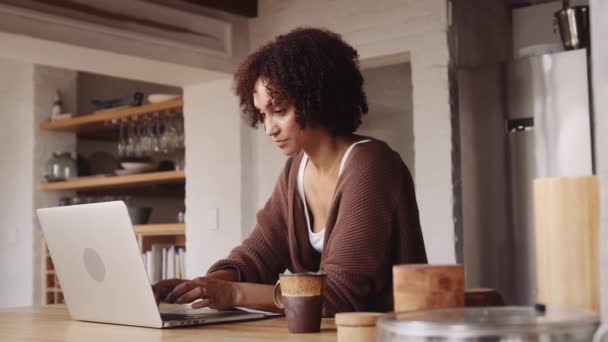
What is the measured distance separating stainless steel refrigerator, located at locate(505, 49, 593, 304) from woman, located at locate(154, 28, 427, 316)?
4.23ft

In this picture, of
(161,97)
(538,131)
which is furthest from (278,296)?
(161,97)

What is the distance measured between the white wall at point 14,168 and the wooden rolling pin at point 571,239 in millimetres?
5147

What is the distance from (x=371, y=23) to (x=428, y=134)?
64 centimetres

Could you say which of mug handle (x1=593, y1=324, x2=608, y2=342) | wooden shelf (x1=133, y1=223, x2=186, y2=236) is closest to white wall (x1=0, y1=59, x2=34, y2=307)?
wooden shelf (x1=133, y1=223, x2=186, y2=236)

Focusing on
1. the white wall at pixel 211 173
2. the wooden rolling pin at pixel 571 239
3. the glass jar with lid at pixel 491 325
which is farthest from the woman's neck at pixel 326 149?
the white wall at pixel 211 173

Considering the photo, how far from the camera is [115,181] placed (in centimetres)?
524

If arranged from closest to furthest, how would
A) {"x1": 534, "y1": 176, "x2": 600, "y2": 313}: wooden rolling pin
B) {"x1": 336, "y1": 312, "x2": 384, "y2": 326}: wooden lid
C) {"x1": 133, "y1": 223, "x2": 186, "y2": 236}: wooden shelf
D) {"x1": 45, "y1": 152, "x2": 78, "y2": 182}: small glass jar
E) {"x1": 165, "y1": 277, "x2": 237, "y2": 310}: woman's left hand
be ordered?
{"x1": 534, "y1": 176, "x2": 600, "y2": 313}: wooden rolling pin, {"x1": 336, "y1": 312, "x2": 384, "y2": 326}: wooden lid, {"x1": 165, "y1": 277, "x2": 237, "y2": 310}: woman's left hand, {"x1": 133, "y1": 223, "x2": 186, "y2": 236}: wooden shelf, {"x1": 45, "y1": 152, "x2": 78, "y2": 182}: small glass jar

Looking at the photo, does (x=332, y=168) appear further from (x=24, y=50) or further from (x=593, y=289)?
(x=24, y=50)

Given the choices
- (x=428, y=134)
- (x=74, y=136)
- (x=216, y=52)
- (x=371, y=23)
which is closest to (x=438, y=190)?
(x=428, y=134)

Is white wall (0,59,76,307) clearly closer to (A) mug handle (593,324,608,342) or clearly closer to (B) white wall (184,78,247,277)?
(B) white wall (184,78,247,277)

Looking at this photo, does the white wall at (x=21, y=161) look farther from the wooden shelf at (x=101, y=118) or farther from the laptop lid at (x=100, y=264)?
the laptop lid at (x=100, y=264)

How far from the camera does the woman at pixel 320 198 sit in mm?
1766

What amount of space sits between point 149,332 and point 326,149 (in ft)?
2.40

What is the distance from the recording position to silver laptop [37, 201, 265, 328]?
5.15 ft
